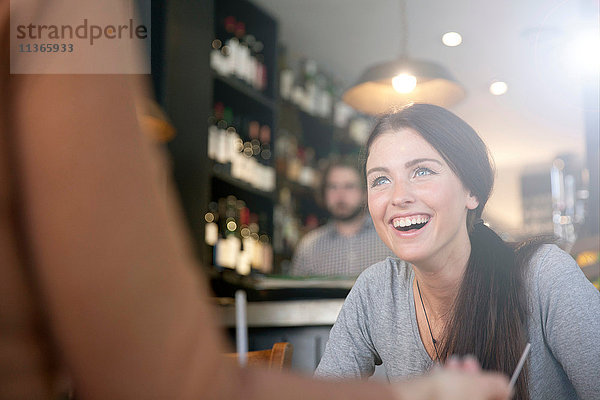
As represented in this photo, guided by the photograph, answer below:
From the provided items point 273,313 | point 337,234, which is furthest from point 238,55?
point 273,313

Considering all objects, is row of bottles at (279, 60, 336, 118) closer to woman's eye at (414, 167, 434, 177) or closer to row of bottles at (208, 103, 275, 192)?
row of bottles at (208, 103, 275, 192)

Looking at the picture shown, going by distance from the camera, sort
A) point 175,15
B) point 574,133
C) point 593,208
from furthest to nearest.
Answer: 1. point 175,15
2. point 593,208
3. point 574,133

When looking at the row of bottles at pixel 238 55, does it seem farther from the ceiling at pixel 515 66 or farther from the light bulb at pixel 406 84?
the light bulb at pixel 406 84

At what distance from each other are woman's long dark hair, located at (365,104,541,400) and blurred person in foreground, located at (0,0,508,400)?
17.7 inches

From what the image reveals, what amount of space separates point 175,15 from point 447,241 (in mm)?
1959

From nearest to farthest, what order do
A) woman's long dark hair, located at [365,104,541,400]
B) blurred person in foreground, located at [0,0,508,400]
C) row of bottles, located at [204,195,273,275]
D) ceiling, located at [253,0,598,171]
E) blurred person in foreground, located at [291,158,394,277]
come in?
blurred person in foreground, located at [0,0,508,400]
woman's long dark hair, located at [365,104,541,400]
ceiling, located at [253,0,598,171]
blurred person in foreground, located at [291,158,394,277]
row of bottles, located at [204,195,273,275]

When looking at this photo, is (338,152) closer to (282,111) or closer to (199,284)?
(282,111)

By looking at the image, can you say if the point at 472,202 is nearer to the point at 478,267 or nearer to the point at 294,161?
the point at 478,267

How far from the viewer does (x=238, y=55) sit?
2.99 meters

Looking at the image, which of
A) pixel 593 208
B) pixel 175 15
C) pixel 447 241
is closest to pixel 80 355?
pixel 447 241

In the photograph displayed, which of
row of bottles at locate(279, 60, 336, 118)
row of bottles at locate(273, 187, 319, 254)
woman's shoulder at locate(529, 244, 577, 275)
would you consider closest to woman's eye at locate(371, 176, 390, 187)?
woman's shoulder at locate(529, 244, 577, 275)

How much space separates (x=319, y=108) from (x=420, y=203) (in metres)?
3.43

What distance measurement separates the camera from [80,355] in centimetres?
25

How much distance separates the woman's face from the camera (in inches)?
27.3
